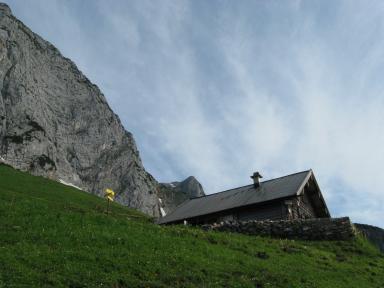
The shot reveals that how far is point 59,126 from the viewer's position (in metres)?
149

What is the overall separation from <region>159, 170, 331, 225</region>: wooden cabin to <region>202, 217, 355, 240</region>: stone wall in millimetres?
4490

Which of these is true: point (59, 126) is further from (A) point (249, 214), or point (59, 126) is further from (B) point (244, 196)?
A: (A) point (249, 214)

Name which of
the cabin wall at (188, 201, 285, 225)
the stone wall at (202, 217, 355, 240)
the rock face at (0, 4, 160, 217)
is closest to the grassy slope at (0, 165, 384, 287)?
the stone wall at (202, 217, 355, 240)

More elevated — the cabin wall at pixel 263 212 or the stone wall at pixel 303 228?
the cabin wall at pixel 263 212

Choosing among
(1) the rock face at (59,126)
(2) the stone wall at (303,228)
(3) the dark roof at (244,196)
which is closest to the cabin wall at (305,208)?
(3) the dark roof at (244,196)

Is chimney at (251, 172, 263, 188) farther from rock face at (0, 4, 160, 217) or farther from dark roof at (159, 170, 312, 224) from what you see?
rock face at (0, 4, 160, 217)

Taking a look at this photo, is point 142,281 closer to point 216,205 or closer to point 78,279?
point 78,279

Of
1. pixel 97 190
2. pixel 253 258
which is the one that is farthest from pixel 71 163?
pixel 253 258

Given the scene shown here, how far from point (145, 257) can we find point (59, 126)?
440 ft

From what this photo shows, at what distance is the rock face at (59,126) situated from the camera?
128500 millimetres

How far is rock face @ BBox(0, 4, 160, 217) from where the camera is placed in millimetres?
128500

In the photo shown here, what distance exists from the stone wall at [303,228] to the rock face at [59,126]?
309 ft

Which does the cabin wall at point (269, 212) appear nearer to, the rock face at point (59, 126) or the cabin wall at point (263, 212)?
the cabin wall at point (263, 212)

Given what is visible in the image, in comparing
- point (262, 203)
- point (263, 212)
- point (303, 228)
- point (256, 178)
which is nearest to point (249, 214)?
point (263, 212)
